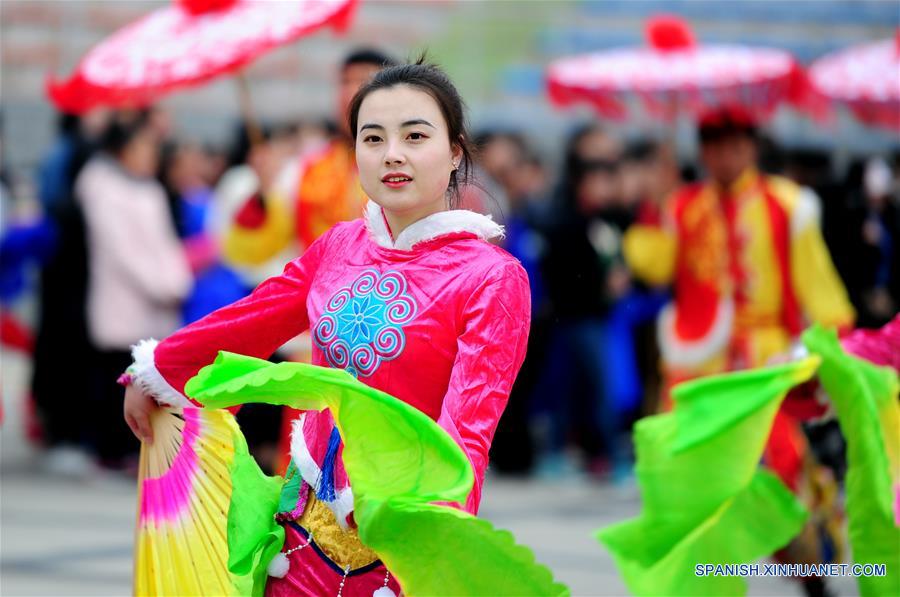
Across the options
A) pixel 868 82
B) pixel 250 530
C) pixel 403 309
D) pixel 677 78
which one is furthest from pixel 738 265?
pixel 250 530

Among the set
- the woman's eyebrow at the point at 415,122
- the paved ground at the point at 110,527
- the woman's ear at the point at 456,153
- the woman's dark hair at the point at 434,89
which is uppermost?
the paved ground at the point at 110,527

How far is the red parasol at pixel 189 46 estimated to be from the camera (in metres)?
5.22

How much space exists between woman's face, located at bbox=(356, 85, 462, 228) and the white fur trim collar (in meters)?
0.04

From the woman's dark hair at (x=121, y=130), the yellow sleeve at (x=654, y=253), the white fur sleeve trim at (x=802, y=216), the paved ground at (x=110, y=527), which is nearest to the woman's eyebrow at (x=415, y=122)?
the paved ground at (x=110, y=527)

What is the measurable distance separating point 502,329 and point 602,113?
5.73 metres

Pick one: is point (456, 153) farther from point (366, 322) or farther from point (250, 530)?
point (250, 530)

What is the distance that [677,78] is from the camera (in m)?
7.63

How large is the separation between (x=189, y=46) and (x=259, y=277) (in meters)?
1.97

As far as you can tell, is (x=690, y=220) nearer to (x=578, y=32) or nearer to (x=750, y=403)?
(x=750, y=403)

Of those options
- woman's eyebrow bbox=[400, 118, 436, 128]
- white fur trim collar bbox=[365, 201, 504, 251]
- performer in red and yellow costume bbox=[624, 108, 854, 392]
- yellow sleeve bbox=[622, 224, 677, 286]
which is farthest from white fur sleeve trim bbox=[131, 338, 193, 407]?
yellow sleeve bbox=[622, 224, 677, 286]

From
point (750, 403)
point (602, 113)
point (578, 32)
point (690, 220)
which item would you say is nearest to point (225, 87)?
point (578, 32)

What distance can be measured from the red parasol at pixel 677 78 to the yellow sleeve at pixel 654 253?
0.89m

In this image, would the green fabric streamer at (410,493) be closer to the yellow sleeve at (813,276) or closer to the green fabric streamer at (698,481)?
the green fabric streamer at (698,481)

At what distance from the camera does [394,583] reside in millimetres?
2941
